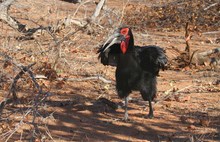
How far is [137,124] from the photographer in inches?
206

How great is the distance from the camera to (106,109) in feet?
18.7

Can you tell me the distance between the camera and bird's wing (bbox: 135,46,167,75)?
17.6 feet

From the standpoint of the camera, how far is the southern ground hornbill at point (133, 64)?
17.4ft

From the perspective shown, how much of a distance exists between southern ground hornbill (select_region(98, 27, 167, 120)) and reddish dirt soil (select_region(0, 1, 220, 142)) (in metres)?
0.33

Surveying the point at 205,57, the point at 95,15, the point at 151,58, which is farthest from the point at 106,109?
the point at 95,15

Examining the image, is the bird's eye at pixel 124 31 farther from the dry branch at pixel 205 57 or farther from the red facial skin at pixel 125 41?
the dry branch at pixel 205 57

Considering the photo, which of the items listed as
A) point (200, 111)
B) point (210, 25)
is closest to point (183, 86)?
point (200, 111)

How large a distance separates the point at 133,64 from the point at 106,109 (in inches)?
27.8

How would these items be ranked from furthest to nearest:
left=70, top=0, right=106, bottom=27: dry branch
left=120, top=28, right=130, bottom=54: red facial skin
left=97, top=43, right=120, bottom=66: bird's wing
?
left=70, top=0, right=106, bottom=27: dry branch → left=97, top=43, right=120, bottom=66: bird's wing → left=120, top=28, right=130, bottom=54: red facial skin

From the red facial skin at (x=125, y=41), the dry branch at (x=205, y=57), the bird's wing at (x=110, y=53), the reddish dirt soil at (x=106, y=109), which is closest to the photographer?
the reddish dirt soil at (x=106, y=109)

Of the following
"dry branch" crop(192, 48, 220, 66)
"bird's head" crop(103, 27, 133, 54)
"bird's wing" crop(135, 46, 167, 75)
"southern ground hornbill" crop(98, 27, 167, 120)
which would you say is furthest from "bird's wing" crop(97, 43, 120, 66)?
"dry branch" crop(192, 48, 220, 66)

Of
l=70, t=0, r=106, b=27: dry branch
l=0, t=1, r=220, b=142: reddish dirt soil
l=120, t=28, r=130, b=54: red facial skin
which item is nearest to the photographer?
l=0, t=1, r=220, b=142: reddish dirt soil

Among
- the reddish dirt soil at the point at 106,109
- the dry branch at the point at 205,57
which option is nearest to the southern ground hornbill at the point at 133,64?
the reddish dirt soil at the point at 106,109

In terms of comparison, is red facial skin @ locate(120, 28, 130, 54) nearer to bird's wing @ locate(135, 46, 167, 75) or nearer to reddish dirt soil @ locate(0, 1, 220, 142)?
bird's wing @ locate(135, 46, 167, 75)
